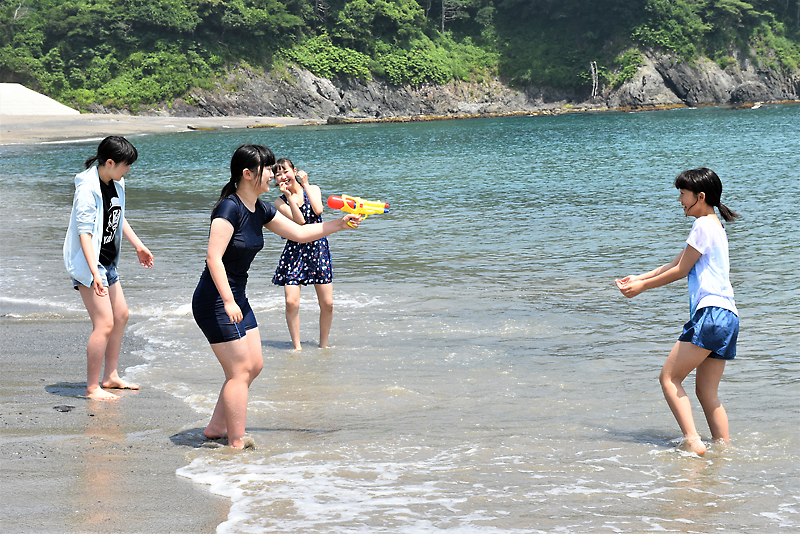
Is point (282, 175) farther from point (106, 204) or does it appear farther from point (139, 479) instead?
point (139, 479)

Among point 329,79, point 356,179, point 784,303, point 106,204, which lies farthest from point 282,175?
point 329,79

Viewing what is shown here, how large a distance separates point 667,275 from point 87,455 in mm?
3393

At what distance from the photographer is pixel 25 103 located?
5969cm

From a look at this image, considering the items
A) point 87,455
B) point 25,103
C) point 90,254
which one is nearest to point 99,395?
point 90,254

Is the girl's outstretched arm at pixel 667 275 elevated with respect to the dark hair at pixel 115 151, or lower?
lower

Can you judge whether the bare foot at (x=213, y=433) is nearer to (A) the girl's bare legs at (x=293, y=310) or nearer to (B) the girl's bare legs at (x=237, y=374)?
(B) the girl's bare legs at (x=237, y=374)

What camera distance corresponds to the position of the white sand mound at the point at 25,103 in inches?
2261

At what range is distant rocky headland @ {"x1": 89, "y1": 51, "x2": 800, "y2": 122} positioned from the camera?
7381 cm

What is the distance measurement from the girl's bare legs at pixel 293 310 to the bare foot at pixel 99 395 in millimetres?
1983

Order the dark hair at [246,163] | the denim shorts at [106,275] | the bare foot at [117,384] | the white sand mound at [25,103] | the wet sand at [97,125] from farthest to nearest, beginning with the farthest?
the white sand mound at [25,103] < the wet sand at [97,125] < the bare foot at [117,384] < the denim shorts at [106,275] < the dark hair at [246,163]

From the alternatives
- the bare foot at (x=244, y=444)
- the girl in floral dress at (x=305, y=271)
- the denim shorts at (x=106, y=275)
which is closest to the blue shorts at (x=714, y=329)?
the bare foot at (x=244, y=444)

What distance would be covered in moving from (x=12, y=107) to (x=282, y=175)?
193 ft

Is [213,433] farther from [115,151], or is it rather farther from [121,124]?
[121,124]

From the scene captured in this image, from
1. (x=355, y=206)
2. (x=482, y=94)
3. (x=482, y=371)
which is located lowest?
(x=482, y=371)
